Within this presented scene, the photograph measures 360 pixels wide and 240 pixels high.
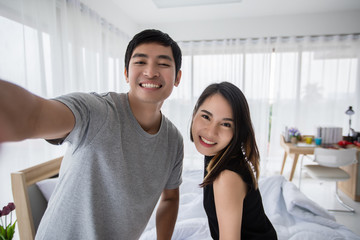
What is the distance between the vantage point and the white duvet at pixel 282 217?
142 cm

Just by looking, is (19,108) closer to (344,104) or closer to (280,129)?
(280,129)

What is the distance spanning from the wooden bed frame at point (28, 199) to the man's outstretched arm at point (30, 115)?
3.48 feet

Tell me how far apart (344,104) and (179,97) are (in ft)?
10.1

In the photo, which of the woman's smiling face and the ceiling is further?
the ceiling

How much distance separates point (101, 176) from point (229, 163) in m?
0.58

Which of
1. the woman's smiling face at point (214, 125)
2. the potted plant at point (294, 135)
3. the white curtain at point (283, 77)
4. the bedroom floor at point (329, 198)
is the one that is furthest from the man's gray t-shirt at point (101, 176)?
the white curtain at point (283, 77)

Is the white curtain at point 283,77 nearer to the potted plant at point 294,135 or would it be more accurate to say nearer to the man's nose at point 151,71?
the potted plant at point 294,135

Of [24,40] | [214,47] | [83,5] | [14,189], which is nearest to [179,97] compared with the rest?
[214,47]

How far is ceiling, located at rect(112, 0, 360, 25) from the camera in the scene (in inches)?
128

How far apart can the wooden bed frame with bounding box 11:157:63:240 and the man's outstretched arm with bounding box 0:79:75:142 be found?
41.8 inches

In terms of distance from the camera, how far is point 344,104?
3.77 m

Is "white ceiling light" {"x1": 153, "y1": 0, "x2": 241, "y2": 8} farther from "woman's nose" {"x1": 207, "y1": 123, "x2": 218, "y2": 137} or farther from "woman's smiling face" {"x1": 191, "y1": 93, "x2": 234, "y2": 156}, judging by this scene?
"woman's nose" {"x1": 207, "y1": 123, "x2": 218, "y2": 137}

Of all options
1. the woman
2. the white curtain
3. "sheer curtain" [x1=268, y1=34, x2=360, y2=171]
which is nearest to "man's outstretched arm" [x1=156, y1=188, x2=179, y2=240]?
the woman

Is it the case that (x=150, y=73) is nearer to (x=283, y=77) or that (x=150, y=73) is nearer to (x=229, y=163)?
(x=229, y=163)
